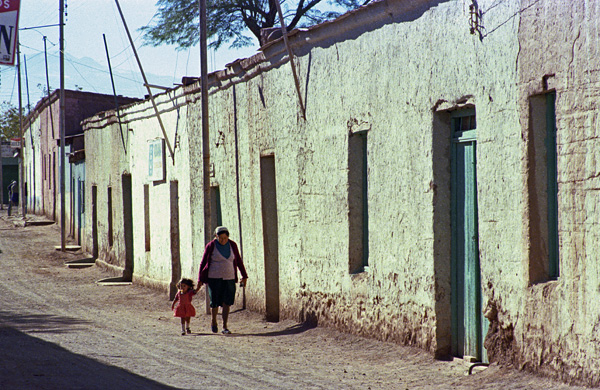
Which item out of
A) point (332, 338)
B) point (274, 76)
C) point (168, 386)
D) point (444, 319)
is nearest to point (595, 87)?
point (444, 319)

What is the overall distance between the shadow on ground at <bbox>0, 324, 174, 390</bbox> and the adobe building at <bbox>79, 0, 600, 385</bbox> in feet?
10.1

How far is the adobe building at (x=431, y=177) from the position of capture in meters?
6.44

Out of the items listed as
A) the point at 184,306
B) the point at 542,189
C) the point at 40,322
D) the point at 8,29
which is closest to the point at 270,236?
the point at 184,306

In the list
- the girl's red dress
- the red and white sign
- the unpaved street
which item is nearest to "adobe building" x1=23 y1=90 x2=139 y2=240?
the unpaved street

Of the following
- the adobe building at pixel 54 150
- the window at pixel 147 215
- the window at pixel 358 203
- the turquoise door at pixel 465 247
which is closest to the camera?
the turquoise door at pixel 465 247

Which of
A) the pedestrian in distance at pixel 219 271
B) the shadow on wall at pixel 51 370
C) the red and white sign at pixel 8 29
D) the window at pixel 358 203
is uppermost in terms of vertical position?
the red and white sign at pixel 8 29

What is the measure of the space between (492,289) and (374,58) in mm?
3230

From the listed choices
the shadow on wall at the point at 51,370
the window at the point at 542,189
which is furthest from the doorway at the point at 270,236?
the window at the point at 542,189

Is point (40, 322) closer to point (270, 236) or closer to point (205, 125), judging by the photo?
point (270, 236)

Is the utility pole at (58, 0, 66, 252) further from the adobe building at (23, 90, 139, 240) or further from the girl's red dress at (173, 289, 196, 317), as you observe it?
the girl's red dress at (173, 289, 196, 317)

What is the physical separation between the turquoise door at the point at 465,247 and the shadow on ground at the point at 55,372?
9.99ft

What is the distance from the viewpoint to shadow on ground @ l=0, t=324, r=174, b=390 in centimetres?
695

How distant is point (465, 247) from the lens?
812cm

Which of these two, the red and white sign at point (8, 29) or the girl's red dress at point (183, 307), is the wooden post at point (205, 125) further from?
the red and white sign at point (8, 29)
